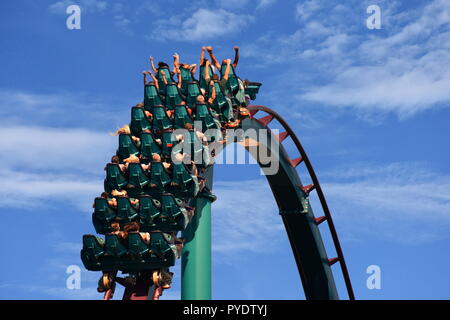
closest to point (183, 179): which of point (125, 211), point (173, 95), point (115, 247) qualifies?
point (125, 211)

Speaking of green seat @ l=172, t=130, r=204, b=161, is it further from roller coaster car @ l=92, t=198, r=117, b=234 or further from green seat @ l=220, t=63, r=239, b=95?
green seat @ l=220, t=63, r=239, b=95

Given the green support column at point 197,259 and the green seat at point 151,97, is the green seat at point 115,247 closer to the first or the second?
the green support column at point 197,259

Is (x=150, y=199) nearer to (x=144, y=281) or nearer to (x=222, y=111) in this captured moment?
(x=144, y=281)

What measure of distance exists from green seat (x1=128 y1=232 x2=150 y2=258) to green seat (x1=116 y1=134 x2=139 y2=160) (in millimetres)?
3622

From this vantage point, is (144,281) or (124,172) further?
(124,172)

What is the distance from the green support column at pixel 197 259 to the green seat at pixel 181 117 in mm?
2453

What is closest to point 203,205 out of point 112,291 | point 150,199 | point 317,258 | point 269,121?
point 150,199

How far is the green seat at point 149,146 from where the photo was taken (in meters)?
25.6

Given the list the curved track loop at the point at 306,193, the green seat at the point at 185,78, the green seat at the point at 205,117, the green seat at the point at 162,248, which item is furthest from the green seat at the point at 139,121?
the curved track loop at the point at 306,193

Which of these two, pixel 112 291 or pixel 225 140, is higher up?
pixel 225 140

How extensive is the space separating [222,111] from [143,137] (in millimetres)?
2949

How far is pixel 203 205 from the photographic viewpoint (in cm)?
2564

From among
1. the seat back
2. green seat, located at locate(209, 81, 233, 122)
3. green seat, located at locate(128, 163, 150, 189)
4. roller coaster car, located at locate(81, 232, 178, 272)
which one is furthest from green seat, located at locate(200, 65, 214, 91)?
roller coaster car, located at locate(81, 232, 178, 272)

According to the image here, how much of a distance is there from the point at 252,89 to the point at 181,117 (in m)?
4.84
